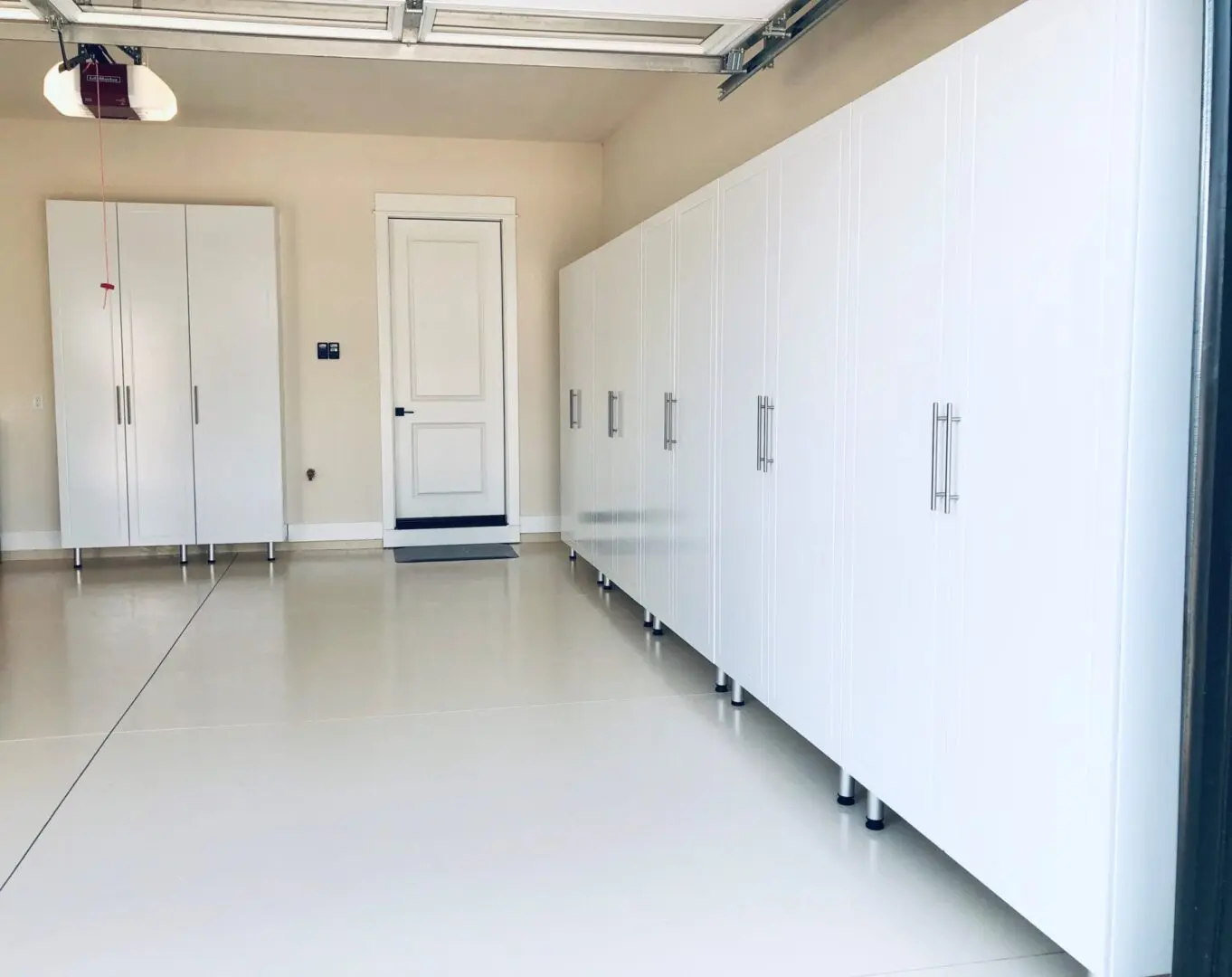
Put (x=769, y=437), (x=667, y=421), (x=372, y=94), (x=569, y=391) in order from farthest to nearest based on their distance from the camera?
(x=569, y=391) → (x=372, y=94) → (x=667, y=421) → (x=769, y=437)

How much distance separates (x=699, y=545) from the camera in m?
3.88

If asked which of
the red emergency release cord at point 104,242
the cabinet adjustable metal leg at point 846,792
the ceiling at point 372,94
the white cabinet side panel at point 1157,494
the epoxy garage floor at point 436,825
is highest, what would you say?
the ceiling at point 372,94

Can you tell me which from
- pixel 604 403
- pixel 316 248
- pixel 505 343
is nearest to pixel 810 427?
pixel 604 403

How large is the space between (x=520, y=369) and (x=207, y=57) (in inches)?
114

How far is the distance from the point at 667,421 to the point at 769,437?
110cm

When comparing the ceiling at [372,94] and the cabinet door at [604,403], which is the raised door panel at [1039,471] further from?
the ceiling at [372,94]

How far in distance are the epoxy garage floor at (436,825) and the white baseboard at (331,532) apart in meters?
2.44

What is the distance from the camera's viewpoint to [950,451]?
2.19 m

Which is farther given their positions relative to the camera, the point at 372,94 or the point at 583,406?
the point at 372,94

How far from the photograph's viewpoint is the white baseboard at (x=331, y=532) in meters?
7.18

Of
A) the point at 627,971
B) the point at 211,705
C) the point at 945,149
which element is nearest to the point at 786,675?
the point at 627,971

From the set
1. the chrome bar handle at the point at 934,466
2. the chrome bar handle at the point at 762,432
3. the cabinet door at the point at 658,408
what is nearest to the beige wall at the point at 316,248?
the cabinet door at the point at 658,408

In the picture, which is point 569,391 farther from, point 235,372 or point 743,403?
point 743,403

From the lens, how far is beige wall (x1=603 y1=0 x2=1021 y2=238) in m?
3.25
